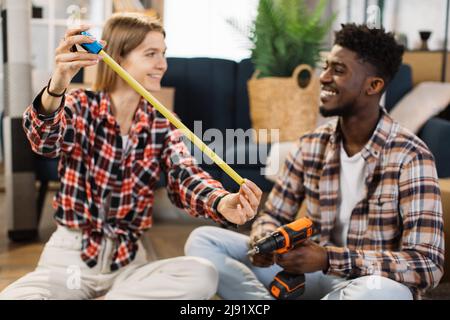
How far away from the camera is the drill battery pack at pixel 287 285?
0.92m

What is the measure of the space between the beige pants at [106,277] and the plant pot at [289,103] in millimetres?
921

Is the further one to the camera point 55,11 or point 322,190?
point 55,11

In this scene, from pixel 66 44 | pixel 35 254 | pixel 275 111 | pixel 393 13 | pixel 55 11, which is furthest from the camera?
pixel 393 13

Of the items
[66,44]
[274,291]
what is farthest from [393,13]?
[66,44]

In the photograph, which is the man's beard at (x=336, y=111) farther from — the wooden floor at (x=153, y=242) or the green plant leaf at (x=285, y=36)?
the green plant leaf at (x=285, y=36)

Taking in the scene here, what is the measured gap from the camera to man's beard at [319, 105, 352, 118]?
3.30ft

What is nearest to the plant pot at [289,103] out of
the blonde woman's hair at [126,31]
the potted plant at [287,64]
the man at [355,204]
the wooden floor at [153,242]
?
the potted plant at [287,64]

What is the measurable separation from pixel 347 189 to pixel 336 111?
12cm

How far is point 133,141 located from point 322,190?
1.02 ft

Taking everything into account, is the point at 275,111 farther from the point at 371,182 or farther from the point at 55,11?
the point at 55,11

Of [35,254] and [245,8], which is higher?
[245,8]

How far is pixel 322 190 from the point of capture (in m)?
1.03

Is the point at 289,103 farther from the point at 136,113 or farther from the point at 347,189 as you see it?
the point at 136,113

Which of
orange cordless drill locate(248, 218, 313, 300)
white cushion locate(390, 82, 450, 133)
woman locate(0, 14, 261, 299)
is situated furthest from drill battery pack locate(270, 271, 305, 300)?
white cushion locate(390, 82, 450, 133)
